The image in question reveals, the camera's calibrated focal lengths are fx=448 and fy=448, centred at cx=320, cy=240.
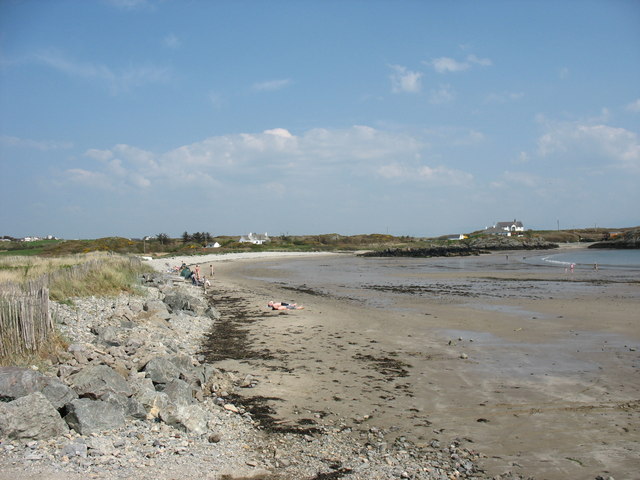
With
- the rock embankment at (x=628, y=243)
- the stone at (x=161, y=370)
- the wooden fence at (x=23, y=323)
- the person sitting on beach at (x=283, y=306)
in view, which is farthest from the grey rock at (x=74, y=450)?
the rock embankment at (x=628, y=243)

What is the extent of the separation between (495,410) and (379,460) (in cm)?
257

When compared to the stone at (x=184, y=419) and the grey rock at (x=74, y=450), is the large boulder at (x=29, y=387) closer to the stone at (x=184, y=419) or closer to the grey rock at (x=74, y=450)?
the grey rock at (x=74, y=450)

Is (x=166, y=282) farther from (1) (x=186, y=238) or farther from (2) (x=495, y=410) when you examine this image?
(1) (x=186, y=238)

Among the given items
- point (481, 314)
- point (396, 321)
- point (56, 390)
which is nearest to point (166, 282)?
point (396, 321)

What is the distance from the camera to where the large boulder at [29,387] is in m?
5.68

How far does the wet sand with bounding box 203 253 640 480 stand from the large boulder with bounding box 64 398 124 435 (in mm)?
2211

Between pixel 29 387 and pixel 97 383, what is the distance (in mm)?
809

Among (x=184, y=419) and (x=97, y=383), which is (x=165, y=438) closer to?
(x=184, y=419)

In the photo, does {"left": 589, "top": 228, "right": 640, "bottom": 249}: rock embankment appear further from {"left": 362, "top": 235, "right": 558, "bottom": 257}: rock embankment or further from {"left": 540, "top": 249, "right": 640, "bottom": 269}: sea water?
{"left": 540, "top": 249, "right": 640, "bottom": 269}: sea water

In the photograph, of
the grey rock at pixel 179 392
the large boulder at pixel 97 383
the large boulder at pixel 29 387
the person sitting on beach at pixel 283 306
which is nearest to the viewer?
the large boulder at pixel 29 387

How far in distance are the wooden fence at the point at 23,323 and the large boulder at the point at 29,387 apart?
6.28ft

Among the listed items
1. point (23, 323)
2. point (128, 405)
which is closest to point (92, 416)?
point (128, 405)

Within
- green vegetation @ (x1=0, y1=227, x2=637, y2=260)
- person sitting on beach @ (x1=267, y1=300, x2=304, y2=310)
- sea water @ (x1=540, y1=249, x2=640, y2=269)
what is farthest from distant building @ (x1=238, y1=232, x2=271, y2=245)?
person sitting on beach @ (x1=267, y1=300, x2=304, y2=310)

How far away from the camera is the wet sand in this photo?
19.7ft
